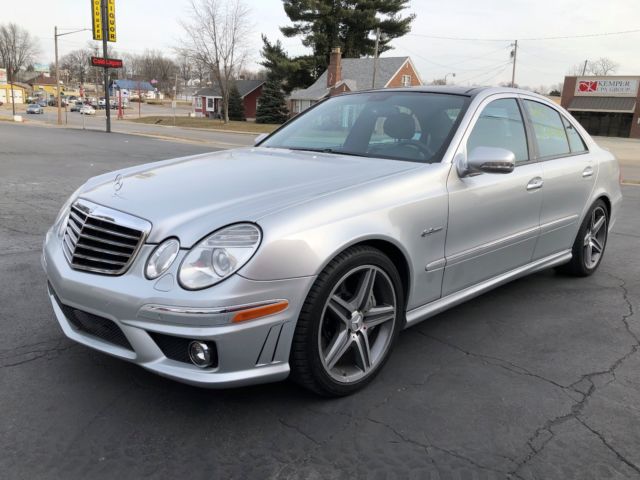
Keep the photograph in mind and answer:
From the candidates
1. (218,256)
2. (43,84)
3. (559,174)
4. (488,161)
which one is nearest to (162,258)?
(218,256)

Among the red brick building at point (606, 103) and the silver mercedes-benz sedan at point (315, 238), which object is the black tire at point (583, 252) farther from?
the red brick building at point (606, 103)

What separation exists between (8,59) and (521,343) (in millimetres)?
130507

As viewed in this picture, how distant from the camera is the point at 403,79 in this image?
2076 inches

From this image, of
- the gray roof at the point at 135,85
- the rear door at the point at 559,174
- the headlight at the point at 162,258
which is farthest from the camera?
the gray roof at the point at 135,85

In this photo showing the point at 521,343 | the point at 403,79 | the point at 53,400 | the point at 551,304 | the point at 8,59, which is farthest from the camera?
the point at 8,59

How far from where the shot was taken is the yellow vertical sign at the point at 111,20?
3088cm

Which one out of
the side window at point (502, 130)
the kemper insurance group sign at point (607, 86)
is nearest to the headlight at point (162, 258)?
the side window at point (502, 130)

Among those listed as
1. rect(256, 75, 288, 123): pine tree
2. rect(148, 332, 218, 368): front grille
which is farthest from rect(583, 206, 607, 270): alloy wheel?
rect(256, 75, 288, 123): pine tree

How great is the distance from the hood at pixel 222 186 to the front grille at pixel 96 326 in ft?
1.51

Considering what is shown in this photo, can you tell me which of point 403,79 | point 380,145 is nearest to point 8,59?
point 403,79

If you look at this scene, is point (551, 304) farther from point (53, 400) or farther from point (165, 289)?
point (53, 400)

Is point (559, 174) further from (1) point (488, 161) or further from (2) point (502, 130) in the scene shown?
(1) point (488, 161)

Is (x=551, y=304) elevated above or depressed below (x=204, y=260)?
below

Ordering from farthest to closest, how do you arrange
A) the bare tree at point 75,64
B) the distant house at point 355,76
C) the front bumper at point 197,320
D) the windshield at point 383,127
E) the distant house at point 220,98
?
1. the bare tree at point 75,64
2. the distant house at point 220,98
3. the distant house at point 355,76
4. the windshield at point 383,127
5. the front bumper at point 197,320
